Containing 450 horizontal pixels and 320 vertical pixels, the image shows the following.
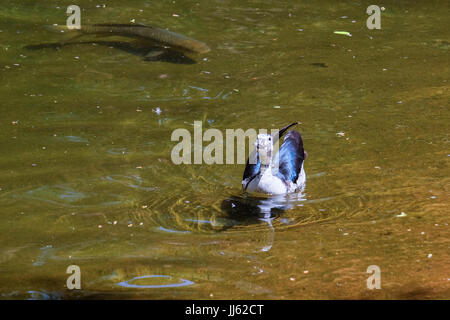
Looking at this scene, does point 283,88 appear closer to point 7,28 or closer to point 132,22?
point 132,22

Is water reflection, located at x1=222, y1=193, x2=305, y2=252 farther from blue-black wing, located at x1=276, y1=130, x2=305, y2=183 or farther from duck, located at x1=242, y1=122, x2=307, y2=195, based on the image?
blue-black wing, located at x1=276, y1=130, x2=305, y2=183

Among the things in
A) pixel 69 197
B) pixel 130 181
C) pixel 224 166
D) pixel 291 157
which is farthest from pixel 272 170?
pixel 69 197

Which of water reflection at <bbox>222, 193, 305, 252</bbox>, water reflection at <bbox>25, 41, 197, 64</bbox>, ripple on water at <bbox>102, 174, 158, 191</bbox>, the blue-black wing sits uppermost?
water reflection at <bbox>25, 41, 197, 64</bbox>

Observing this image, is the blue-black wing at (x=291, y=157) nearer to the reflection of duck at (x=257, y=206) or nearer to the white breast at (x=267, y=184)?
the white breast at (x=267, y=184)

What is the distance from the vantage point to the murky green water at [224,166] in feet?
16.1

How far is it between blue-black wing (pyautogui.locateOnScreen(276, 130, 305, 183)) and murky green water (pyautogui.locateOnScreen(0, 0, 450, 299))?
202 mm

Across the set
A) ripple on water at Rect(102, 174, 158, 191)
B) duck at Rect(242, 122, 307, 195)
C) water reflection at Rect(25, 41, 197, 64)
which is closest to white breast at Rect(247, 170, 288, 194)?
duck at Rect(242, 122, 307, 195)

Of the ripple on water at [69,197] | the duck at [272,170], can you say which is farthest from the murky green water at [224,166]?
the duck at [272,170]

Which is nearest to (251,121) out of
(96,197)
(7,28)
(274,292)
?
(96,197)

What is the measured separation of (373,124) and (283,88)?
5.00 feet

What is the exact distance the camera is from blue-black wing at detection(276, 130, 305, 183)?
6.45 meters

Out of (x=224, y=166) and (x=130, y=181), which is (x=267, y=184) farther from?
(x=130, y=181)

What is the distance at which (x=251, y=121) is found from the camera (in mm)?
7887
